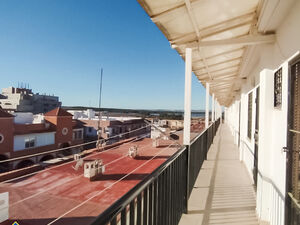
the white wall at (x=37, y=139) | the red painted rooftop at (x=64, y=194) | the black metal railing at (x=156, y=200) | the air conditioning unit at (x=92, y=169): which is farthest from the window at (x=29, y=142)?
the black metal railing at (x=156, y=200)

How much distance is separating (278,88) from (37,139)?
20618 millimetres

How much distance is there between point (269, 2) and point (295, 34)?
1.13ft

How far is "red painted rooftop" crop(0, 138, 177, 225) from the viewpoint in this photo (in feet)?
17.7

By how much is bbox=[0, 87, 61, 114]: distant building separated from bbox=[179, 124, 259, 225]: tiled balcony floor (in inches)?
2412

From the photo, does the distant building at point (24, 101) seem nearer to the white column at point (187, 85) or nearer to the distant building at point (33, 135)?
the distant building at point (33, 135)

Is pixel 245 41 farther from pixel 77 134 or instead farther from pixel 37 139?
pixel 77 134

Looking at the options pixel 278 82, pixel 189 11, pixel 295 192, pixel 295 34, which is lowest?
pixel 295 192

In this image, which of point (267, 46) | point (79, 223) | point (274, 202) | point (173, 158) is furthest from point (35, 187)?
point (267, 46)

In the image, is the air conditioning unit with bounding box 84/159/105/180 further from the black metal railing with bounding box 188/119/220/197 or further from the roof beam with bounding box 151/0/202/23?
the roof beam with bounding box 151/0/202/23

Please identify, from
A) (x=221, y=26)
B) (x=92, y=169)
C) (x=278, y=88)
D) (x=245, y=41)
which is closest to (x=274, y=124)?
(x=278, y=88)

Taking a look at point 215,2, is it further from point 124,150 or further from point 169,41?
point 124,150

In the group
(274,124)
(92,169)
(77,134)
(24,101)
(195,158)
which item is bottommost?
(77,134)

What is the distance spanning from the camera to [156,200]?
4.45 ft

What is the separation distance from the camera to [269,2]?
154 centimetres
